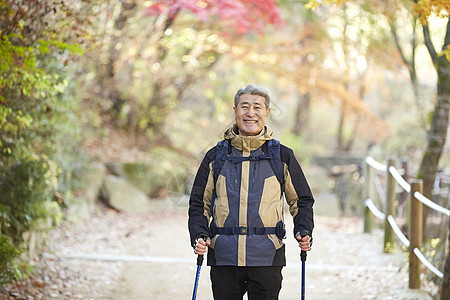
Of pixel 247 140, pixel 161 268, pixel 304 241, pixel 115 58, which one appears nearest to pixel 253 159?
pixel 247 140

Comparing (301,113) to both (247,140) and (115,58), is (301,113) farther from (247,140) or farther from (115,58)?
(247,140)

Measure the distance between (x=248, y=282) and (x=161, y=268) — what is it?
346 cm

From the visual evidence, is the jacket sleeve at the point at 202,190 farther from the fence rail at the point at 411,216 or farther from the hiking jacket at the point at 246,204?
the fence rail at the point at 411,216

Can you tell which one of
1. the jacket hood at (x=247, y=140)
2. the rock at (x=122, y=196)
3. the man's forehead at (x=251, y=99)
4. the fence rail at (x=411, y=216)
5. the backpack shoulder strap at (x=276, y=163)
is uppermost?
the man's forehead at (x=251, y=99)

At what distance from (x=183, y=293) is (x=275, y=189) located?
2792 millimetres

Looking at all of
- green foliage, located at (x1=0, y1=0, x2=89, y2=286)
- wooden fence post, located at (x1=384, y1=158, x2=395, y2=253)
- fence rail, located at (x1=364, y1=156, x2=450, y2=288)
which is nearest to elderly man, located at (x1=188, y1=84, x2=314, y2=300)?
fence rail, located at (x1=364, y1=156, x2=450, y2=288)

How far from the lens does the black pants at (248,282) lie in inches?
113

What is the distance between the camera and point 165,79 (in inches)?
499

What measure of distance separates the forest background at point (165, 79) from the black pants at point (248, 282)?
256 centimetres

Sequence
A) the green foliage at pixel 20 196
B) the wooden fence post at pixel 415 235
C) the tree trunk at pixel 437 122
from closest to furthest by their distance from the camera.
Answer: the wooden fence post at pixel 415 235 → the green foliage at pixel 20 196 → the tree trunk at pixel 437 122

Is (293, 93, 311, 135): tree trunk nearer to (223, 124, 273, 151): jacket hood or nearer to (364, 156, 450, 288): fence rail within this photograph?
(364, 156, 450, 288): fence rail

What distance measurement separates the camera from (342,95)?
45.4 ft

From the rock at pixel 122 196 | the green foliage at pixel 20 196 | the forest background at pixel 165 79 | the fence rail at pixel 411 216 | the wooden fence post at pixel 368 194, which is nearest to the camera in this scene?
the fence rail at pixel 411 216

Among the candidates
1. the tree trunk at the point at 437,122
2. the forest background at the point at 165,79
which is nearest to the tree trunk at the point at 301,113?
the forest background at the point at 165,79
